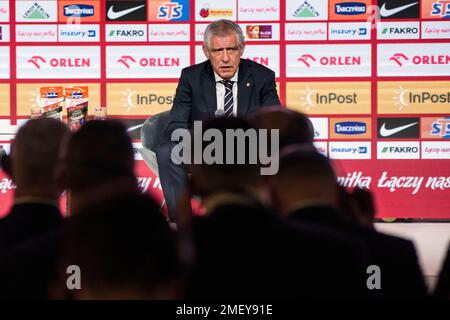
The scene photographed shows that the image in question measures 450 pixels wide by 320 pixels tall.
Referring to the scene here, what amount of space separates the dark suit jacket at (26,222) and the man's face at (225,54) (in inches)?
109

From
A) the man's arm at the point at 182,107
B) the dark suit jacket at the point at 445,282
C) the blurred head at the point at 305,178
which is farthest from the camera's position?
the man's arm at the point at 182,107

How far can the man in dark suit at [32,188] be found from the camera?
2.03 m

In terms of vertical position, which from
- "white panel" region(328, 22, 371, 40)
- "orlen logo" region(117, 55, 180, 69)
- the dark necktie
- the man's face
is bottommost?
the dark necktie

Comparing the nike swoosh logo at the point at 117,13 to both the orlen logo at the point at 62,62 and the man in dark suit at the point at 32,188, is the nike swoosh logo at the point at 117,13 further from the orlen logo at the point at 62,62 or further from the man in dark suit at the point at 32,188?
the man in dark suit at the point at 32,188

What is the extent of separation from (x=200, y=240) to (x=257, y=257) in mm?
122

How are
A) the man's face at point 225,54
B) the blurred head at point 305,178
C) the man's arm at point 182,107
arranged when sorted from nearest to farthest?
the blurred head at point 305,178, the man's face at point 225,54, the man's arm at point 182,107

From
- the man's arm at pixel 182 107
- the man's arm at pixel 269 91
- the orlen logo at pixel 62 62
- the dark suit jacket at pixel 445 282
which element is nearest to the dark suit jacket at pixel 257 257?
the dark suit jacket at pixel 445 282

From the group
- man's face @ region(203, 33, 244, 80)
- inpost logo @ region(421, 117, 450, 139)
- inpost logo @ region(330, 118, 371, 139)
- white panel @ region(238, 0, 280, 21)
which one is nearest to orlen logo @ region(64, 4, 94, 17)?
white panel @ region(238, 0, 280, 21)

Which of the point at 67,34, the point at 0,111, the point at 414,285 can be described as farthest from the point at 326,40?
the point at 414,285

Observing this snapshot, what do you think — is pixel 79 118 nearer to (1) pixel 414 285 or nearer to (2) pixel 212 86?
(2) pixel 212 86

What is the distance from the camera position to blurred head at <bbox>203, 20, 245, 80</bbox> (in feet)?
15.4

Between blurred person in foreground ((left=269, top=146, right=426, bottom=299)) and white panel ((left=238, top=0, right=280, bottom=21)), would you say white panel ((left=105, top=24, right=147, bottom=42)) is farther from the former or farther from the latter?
blurred person in foreground ((left=269, top=146, right=426, bottom=299))

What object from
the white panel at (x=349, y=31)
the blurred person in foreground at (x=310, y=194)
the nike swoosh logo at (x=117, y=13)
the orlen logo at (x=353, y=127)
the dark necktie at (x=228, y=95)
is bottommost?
the blurred person in foreground at (x=310, y=194)

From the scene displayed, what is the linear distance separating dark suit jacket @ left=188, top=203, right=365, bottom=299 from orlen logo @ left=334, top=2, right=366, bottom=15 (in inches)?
209
